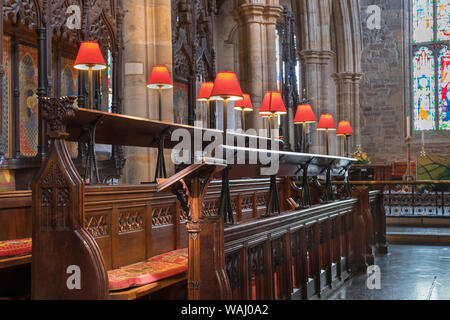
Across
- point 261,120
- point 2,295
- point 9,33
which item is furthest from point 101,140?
point 261,120

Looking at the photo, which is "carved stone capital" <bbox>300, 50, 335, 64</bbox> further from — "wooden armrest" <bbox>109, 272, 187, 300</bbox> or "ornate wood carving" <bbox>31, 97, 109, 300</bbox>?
"ornate wood carving" <bbox>31, 97, 109, 300</bbox>

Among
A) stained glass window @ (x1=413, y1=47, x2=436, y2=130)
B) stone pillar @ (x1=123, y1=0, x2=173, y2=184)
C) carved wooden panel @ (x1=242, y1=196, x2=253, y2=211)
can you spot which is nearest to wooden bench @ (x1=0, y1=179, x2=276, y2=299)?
carved wooden panel @ (x1=242, y1=196, x2=253, y2=211)

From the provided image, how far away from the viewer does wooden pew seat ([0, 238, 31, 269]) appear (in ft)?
9.01

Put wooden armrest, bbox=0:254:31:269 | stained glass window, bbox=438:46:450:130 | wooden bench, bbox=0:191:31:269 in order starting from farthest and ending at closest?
1. stained glass window, bbox=438:46:450:130
2. wooden bench, bbox=0:191:31:269
3. wooden armrest, bbox=0:254:31:269

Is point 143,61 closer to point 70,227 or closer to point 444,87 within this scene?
point 70,227

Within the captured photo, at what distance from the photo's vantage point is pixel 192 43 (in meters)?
9.48

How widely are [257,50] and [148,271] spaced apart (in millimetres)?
7618

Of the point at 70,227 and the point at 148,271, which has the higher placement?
the point at 70,227

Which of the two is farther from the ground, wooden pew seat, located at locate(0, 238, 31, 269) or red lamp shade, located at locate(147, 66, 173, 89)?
red lamp shade, located at locate(147, 66, 173, 89)

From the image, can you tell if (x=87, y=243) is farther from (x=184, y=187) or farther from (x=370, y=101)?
(x=370, y=101)

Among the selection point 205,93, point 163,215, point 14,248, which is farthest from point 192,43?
point 14,248

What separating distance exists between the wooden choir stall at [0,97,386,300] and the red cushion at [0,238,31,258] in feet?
0.14

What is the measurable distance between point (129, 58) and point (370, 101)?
43.3 feet

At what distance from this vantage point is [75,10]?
22.4ft
